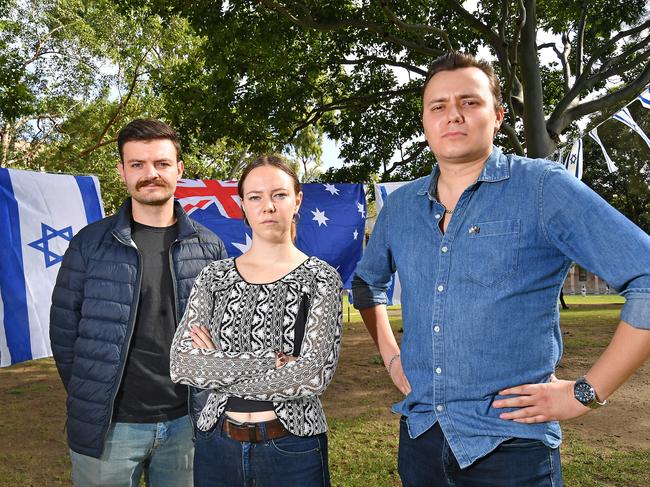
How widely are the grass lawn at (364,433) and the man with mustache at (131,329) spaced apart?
2465 mm

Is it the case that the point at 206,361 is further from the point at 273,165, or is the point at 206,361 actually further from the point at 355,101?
the point at 355,101

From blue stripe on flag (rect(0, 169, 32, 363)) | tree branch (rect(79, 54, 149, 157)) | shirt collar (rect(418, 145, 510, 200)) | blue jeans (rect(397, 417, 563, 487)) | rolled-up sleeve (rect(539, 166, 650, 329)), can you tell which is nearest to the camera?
rolled-up sleeve (rect(539, 166, 650, 329))

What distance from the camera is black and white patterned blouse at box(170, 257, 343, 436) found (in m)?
2.08

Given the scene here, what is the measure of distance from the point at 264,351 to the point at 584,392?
43.0 inches

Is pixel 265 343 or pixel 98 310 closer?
pixel 265 343

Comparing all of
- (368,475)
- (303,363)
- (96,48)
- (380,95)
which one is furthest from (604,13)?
(96,48)

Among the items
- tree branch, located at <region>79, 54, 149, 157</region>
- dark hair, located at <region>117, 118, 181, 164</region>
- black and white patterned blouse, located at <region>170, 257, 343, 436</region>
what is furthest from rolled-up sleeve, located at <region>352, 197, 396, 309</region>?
tree branch, located at <region>79, 54, 149, 157</region>

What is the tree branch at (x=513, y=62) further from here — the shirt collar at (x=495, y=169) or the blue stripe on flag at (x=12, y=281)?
the shirt collar at (x=495, y=169)

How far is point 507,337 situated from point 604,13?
9.54 m

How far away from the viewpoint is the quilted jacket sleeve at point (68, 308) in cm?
280

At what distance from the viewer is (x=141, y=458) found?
2.72 metres

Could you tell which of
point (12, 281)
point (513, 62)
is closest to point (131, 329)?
point (12, 281)

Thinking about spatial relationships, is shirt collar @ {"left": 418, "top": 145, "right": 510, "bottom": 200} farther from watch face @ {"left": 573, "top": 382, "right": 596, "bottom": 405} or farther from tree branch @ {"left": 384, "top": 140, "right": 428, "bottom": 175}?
tree branch @ {"left": 384, "top": 140, "right": 428, "bottom": 175}

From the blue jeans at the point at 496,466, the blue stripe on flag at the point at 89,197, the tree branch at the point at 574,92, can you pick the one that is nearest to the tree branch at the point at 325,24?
the tree branch at the point at 574,92
